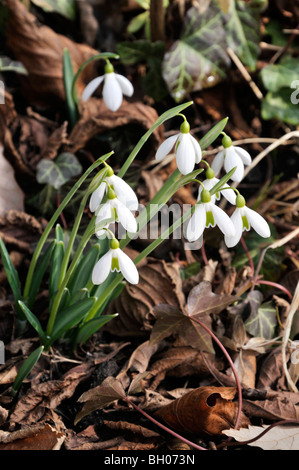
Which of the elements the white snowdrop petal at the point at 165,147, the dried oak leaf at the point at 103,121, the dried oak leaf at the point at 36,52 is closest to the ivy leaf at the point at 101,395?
the white snowdrop petal at the point at 165,147

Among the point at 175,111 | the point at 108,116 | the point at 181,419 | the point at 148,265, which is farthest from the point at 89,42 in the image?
the point at 181,419

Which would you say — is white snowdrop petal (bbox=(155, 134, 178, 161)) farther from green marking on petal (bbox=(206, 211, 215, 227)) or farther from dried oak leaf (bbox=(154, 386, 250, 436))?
dried oak leaf (bbox=(154, 386, 250, 436))

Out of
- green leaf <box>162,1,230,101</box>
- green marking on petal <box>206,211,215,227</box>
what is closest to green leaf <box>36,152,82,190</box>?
green leaf <box>162,1,230,101</box>

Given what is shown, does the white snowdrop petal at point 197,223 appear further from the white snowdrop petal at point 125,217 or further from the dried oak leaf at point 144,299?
the dried oak leaf at point 144,299

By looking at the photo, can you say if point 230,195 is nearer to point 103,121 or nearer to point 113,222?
point 113,222

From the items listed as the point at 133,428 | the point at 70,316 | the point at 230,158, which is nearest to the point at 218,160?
the point at 230,158

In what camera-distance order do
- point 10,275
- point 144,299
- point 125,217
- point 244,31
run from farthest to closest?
1. point 244,31
2. point 144,299
3. point 10,275
4. point 125,217

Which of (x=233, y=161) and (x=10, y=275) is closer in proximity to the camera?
(x=233, y=161)
